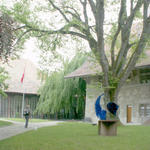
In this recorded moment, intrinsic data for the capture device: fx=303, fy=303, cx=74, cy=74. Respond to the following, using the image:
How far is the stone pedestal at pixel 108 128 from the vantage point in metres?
12.8

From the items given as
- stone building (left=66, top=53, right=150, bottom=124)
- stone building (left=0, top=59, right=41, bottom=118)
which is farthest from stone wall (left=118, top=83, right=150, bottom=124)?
stone building (left=0, top=59, right=41, bottom=118)

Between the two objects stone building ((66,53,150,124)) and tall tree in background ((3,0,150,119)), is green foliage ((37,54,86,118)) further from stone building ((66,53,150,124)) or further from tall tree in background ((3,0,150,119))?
tall tree in background ((3,0,150,119))

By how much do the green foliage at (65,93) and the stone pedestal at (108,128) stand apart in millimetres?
17510

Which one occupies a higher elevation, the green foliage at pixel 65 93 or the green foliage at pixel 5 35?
the green foliage at pixel 5 35

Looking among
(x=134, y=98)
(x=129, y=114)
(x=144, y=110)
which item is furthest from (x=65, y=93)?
(x=144, y=110)

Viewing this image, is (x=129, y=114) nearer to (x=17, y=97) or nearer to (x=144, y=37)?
(x=144, y=37)

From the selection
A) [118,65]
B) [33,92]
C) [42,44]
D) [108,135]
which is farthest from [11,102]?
[108,135]

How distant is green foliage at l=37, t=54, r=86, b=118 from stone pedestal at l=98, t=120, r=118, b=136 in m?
17.5

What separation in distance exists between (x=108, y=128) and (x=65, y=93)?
17.9 meters

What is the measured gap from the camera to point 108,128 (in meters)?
12.9

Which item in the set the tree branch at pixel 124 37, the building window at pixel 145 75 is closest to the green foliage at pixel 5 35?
the tree branch at pixel 124 37

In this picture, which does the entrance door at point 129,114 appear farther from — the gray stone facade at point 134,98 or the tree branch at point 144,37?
the tree branch at point 144,37

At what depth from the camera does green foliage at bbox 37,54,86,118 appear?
30.6 metres

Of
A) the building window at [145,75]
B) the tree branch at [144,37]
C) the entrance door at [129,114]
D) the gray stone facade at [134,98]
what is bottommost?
the entrance door at [129,114]
